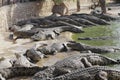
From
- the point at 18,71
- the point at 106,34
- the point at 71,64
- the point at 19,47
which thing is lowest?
the point at 106,34

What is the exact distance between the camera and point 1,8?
19797 millimetres

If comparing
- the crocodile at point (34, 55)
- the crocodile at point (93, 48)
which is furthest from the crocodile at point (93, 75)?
the crocodile at point (93, 48)

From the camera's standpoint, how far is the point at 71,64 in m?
9.66

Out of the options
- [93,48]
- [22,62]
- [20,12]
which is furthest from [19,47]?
[20,12]

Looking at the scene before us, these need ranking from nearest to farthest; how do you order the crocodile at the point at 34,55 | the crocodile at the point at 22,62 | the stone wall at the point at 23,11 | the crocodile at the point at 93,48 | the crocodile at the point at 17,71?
the crocodile at the point at 17,71 → the crocodile at the point at 22,62 → the crocodile at the point at 34,55 → the crocodile at the point at 93,48 → the stone wall at the point at 23,11

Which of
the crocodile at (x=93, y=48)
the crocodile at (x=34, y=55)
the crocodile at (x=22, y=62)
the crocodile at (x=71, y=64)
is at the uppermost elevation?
the crocodile at (x=71, y=64)

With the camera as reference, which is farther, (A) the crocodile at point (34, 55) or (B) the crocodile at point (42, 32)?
(B) the crocodile at point (42, 32)

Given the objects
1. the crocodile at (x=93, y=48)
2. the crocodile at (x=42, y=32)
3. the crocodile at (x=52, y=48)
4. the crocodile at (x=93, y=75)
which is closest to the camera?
the crocodile at (x=93, y=75)

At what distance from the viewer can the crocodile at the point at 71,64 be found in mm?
9125

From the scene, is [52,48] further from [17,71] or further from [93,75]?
[93,75]

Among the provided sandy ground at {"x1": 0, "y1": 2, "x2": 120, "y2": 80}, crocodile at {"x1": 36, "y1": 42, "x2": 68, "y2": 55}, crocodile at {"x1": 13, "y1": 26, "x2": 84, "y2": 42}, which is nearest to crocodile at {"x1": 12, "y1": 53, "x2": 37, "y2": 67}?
→ sandy ground at {"x1": 0, "y1": 2, "x2": 120, "y2": 80}

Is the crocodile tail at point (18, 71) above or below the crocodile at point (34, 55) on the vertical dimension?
above

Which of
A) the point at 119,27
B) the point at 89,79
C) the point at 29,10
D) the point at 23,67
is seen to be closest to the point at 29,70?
the point at 23,67

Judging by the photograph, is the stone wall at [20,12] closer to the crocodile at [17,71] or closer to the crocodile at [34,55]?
the crocodile at [34,55]
